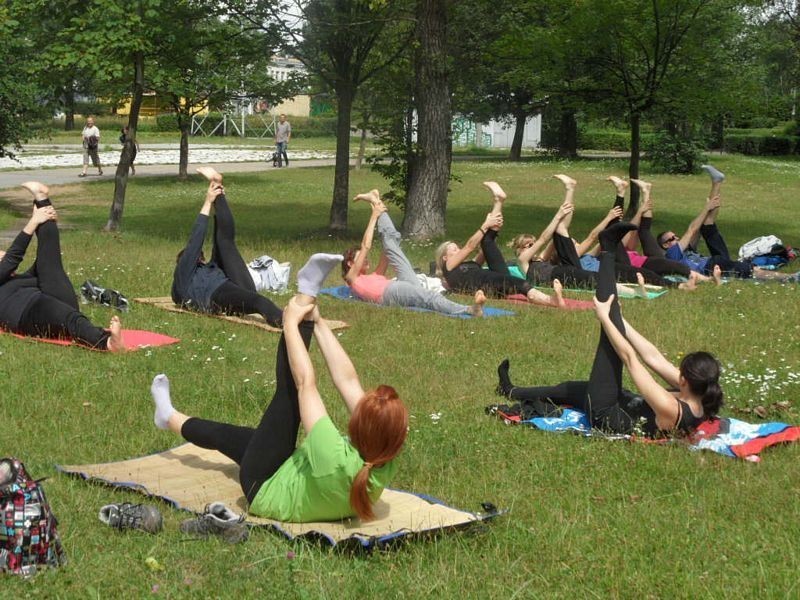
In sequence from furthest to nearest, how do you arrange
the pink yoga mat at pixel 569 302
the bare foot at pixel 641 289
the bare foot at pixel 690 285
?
the bare foot at pixel 690 285 < the bare foot at pixel 641 289 < the pink yoga mat at pixel 569 302

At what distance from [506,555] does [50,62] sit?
1443 cm

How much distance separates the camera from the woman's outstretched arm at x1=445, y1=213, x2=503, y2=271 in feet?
43.2

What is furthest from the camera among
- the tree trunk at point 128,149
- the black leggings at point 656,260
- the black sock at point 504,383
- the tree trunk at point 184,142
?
the tree trunk at point 184,142

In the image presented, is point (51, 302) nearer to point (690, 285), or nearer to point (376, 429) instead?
point (376, 429)

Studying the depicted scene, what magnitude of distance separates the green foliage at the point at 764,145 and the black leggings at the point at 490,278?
40.1 m

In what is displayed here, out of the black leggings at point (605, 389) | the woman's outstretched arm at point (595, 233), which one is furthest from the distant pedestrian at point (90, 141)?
the black leggings at point (605, 389)

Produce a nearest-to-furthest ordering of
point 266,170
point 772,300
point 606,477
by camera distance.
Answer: point 606,477 < point 772,300 < point 266,170

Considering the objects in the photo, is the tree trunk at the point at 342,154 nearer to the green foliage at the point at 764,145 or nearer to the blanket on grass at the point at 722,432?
the blanket on grass at the point at 722,432

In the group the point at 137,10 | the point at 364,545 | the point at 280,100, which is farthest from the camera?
the point at 280,100

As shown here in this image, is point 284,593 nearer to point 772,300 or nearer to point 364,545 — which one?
point 364,545

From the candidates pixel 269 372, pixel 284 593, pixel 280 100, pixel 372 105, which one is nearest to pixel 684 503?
pixel 284 593

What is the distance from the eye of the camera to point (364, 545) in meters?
5.32

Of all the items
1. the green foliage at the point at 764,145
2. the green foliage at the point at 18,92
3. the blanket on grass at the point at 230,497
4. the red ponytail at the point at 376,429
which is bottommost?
the blanket on grass at the point at 230,497

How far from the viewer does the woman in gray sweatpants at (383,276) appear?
40.8 feet
